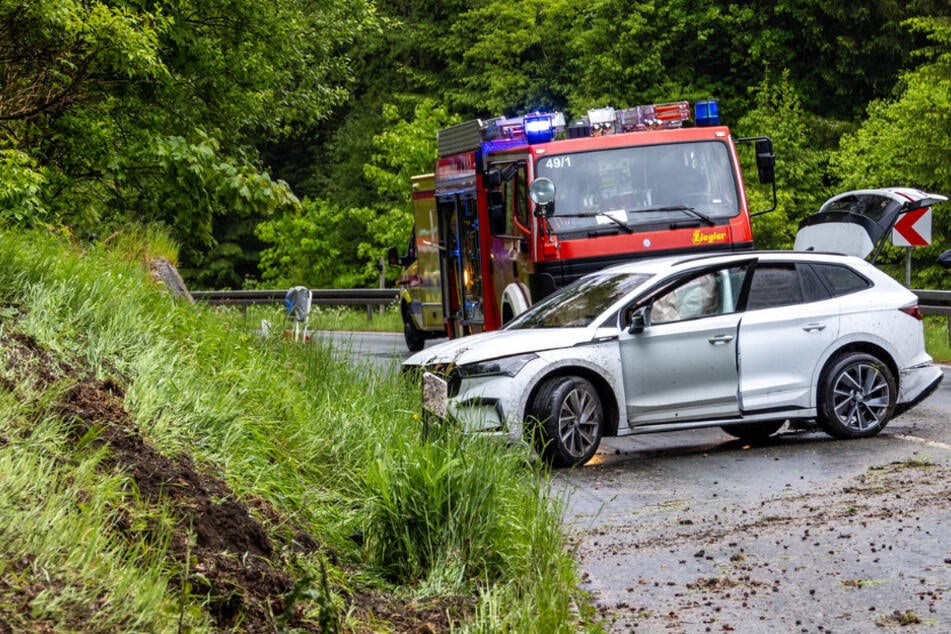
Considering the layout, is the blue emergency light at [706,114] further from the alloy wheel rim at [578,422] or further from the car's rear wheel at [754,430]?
the alloy wheel rim at [578,422]

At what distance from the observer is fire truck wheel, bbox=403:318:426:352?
966 inches

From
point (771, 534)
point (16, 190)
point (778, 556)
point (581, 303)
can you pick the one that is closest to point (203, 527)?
point (778, 556)

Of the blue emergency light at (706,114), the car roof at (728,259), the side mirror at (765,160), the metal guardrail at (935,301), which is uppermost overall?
the blue emergency light at (706,114)

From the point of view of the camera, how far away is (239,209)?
1513 cm

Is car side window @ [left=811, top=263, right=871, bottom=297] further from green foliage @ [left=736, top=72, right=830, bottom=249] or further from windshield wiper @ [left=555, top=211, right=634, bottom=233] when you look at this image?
green foliage @ [left=736, top=72, right=830, bottom=249]

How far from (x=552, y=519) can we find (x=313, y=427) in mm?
1958

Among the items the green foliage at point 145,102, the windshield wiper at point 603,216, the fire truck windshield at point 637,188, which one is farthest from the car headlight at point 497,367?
the green foliage at point 145,102

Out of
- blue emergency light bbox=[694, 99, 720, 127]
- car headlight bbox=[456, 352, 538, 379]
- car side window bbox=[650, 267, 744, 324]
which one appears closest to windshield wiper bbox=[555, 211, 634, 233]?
blue emergency light bbox=[694, 99, 720, 127]

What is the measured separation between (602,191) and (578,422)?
15.2ft

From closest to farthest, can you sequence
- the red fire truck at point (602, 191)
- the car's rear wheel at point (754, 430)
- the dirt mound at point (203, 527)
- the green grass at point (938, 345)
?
the dirt mound at point (203, 527) → the car's rear wheel at point (754, 430) → the red fire truck at point (602, 191) → the green grass at point (938, 345)

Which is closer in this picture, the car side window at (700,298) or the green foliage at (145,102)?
the car side window at (700,298)

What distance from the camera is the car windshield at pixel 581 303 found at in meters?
12.0

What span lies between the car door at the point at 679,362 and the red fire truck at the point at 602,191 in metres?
3.22

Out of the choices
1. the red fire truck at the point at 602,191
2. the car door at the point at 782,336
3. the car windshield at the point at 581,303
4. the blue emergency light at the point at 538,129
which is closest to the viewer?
the car door at the point at 782,336
